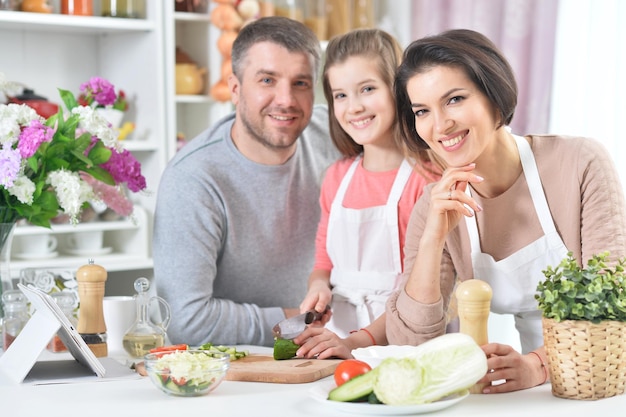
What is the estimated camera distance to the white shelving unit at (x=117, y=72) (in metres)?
3.58

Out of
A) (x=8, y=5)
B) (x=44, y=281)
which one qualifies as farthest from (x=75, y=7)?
(x=44, y=281)

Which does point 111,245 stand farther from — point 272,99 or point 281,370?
point 281,370

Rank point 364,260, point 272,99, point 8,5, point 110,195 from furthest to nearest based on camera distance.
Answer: point 8,5
point 272,99
point 364,260
point 110,195

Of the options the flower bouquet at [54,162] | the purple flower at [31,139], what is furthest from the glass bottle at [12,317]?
the purple flower at [31,139]

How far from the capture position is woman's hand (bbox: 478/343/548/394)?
5.24 ft

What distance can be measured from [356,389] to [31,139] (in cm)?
93

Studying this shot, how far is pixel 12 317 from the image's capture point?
2.01 m

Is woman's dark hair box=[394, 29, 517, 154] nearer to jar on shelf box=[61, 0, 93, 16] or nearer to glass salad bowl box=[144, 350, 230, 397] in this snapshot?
glass salad bowl box=[144, 350, 230, 397]

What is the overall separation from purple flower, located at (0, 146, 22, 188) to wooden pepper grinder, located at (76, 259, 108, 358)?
0.24m

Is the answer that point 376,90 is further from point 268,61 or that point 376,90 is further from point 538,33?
point 538,33

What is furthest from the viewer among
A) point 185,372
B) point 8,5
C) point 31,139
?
point 8,5

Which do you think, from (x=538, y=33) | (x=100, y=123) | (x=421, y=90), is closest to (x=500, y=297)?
(x=421, y=90)

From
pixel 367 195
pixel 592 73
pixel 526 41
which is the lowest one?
pixel 367 195

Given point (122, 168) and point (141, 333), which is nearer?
point (141, 333)
